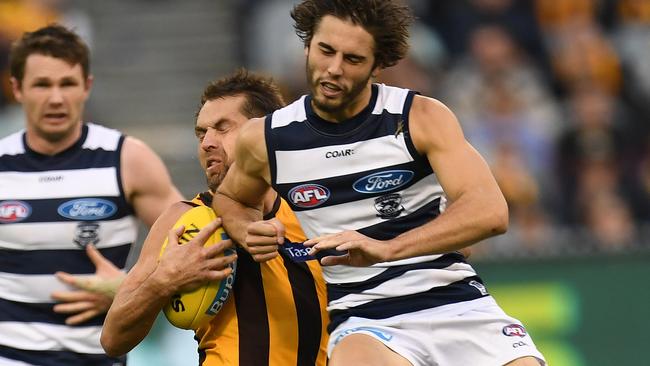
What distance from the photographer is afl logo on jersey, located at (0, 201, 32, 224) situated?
6441 millimetres

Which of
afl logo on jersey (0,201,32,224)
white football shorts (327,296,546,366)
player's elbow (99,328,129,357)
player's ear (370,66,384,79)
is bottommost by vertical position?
player's elbow (99,328,129,357)

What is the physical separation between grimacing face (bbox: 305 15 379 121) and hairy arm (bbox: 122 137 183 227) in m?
1.61

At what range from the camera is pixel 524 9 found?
12414 mm

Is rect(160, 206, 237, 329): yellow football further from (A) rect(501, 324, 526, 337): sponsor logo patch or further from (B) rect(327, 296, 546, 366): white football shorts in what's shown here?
(A) rect(501, 324, 526, 337): sponsor logo patch

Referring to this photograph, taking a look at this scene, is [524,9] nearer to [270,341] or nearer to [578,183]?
[578,183]

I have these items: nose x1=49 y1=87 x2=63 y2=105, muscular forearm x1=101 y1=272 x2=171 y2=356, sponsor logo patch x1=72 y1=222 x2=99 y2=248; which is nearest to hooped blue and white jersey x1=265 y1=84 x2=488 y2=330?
muscular forearm x1=101 y1=272 x2=171 y2=356

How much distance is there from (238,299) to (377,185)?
83 centimetres

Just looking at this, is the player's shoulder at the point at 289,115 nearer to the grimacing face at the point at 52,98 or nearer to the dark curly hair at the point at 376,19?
the dark curly hair at the point at 376,19

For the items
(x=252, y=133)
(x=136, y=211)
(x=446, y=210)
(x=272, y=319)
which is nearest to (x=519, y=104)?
(x=136, y=211)

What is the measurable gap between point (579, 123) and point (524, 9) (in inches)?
60.2

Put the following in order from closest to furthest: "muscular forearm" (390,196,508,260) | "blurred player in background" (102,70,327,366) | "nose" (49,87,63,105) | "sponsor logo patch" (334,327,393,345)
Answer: "muscular forearm" (390,196,508,260) < "sponsor logo patch" (334,327,393,345) < "blurred player in background" (102,70,327,366) < "nose" (49,87,63,105)

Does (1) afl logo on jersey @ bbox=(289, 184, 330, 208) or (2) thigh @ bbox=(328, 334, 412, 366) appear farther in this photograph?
(1) afl logo on jersey @ bbox=(289, 184, 330, 208)

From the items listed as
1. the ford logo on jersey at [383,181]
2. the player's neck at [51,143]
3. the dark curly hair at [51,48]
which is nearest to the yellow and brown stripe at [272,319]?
the ford logo on jersey at [383,181]

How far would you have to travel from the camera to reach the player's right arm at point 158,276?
5.19 metres
